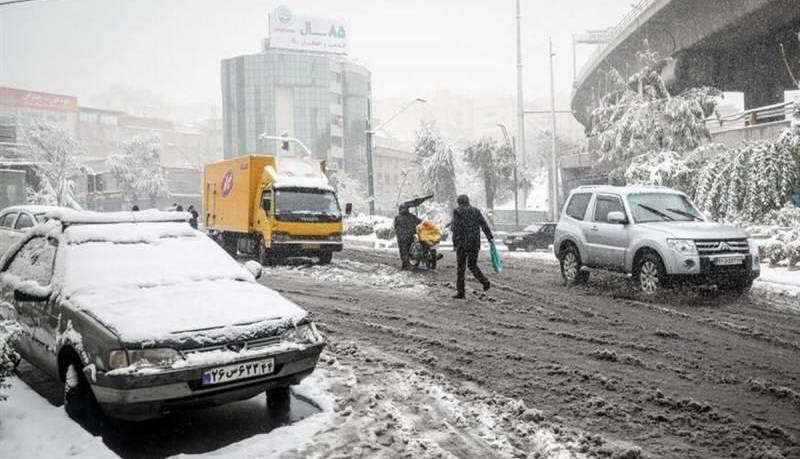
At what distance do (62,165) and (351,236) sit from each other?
32635 millimetres

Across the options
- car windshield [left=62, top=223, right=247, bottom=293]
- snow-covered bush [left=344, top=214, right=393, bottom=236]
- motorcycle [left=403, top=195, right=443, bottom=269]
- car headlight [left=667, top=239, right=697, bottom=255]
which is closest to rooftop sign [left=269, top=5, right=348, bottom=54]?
snow-covered bush [left=344, top=214, right=393, bottom=236]

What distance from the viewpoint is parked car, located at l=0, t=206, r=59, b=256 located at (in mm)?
15680

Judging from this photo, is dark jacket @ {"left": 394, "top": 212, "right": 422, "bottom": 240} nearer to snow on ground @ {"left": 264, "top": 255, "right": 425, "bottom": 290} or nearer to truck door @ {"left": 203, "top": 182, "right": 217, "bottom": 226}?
snow on ground @ {"left": 264, "top": 255, "right": 425, "bottom": 290}

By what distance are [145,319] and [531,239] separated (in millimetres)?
24476

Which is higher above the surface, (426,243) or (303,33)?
(303,33)

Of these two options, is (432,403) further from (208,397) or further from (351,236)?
(351,236)

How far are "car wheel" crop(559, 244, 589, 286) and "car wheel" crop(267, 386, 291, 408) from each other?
8083 millimetres

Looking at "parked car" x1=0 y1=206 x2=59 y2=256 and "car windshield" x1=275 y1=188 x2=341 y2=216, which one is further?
"car windshield" x1=275 y1=188 x2=341 y2=216

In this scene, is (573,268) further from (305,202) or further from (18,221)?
(18,221)

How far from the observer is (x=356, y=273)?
15.4m

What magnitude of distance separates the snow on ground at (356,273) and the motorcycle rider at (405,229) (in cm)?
43

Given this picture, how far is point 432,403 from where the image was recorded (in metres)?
5.36

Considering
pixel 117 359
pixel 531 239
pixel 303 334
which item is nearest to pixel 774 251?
pixel 303 334

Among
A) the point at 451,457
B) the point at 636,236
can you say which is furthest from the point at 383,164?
the point at 451,457
